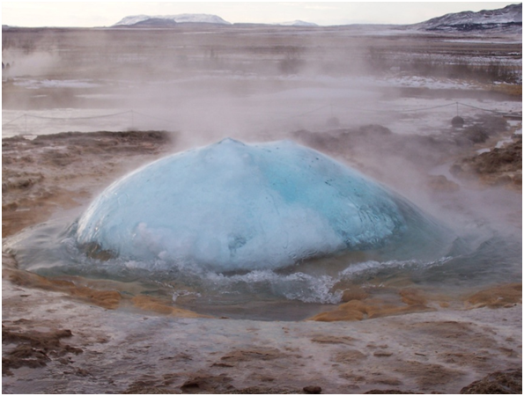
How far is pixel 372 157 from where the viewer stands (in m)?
7.66

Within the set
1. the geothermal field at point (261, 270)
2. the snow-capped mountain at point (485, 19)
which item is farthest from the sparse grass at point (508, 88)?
the snow-capped mountain at point (485, 19)

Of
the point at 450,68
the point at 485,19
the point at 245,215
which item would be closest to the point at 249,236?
the point at 245,215

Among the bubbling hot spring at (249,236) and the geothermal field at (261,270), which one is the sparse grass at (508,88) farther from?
the bubbling hot spring at (249,236)

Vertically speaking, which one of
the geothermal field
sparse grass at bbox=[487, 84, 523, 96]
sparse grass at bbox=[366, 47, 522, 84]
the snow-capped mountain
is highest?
sparse grass at bbox=[366, 47, 522, 84]

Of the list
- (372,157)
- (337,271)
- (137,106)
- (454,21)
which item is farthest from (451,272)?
(137,106)

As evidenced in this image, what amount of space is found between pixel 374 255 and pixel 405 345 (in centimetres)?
124

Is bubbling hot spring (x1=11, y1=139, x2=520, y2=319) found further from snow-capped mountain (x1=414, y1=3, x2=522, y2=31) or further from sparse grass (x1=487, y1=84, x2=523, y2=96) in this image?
sparse grass (x1=487, y1=84, x2=523, y2=96)

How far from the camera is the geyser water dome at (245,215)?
3680 millimetres

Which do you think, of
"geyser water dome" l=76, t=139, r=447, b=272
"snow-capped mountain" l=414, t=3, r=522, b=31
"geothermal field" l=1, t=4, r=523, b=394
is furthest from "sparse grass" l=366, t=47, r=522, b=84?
"geyser water dome" l=76, t=139, r=447, b=272

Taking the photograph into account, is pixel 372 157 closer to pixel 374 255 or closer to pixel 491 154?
pixel 491 154

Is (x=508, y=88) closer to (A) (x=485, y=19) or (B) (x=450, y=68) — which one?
(B) (x=450, y=68)

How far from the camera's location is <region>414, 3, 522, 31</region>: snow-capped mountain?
3598 millimetres

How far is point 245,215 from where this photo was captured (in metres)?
3.73

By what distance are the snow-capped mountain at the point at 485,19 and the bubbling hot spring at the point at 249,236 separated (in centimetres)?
124
